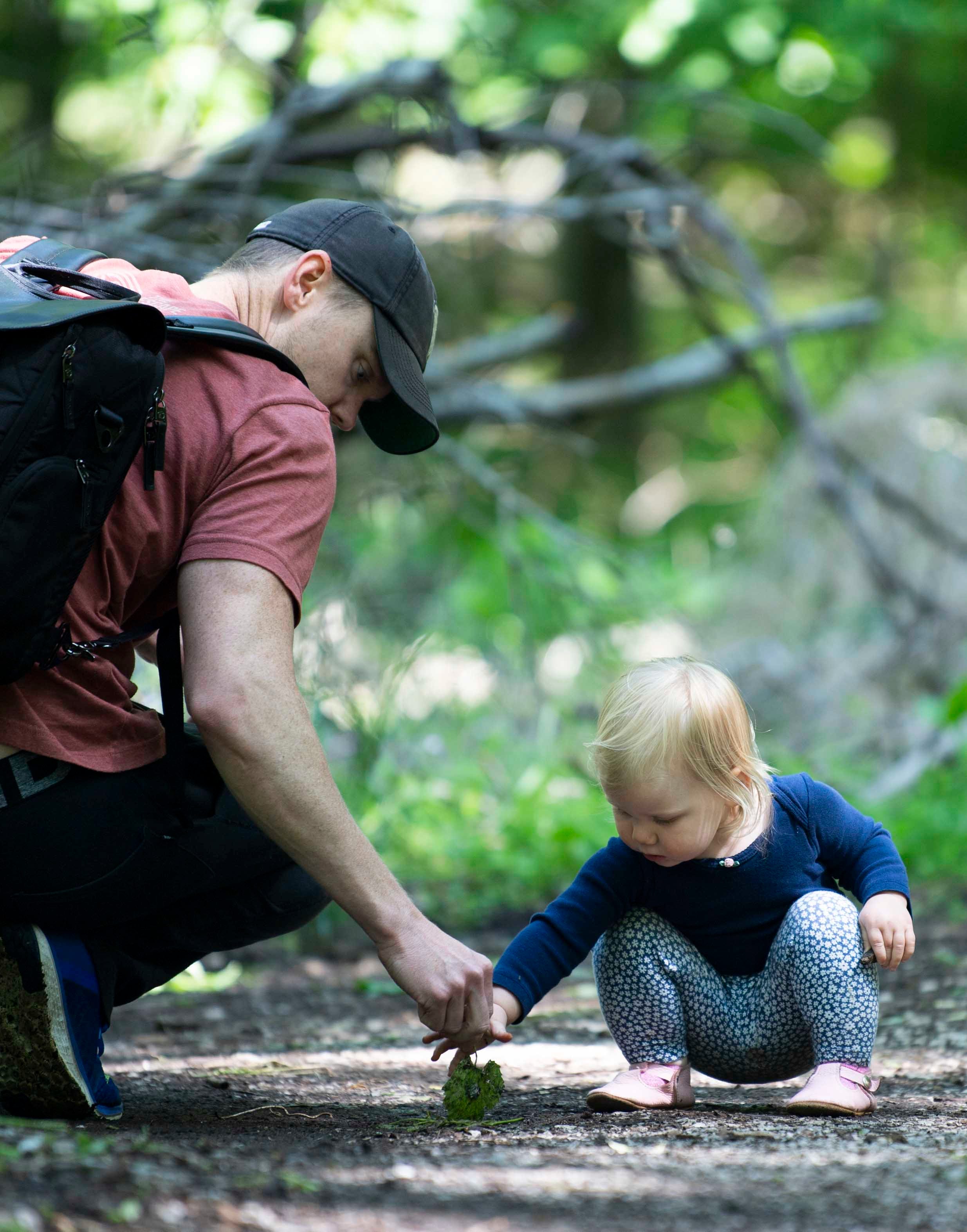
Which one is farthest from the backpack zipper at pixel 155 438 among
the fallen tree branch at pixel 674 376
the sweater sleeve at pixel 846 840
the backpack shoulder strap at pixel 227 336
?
the fallen tree branch at pixel 674 376

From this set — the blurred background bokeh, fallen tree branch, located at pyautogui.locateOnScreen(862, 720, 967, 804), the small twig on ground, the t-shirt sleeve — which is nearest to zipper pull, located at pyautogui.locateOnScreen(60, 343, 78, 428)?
the t-shirt sleeve

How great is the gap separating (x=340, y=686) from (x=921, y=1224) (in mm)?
3073

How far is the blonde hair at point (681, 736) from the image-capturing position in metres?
2.24

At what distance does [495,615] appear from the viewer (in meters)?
6.55

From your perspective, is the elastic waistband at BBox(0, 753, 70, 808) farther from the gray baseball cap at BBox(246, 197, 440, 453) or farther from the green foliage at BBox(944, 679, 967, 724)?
the green foliage at BBox(944, 679, 967, 724)

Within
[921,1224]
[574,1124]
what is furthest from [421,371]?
[921,1224]

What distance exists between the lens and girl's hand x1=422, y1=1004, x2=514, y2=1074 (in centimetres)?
215

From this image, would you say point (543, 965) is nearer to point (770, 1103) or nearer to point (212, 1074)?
point (770, 1103)

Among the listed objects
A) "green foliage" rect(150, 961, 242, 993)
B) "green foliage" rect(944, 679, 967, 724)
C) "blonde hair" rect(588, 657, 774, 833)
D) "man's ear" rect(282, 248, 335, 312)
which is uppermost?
"man's ear" rect(282, 248, 335, 312)

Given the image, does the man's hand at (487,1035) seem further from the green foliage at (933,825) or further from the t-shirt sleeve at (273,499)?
the green foliage at (933,825)

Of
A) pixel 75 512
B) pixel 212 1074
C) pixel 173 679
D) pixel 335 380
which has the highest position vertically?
pixel 335 380

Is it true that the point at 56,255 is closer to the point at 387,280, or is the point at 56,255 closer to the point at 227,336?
the point at 227,336

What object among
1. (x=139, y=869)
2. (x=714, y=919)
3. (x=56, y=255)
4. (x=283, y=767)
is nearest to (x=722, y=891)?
(x=714, y=919)

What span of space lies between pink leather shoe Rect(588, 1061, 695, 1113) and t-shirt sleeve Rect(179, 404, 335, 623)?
957 mm
